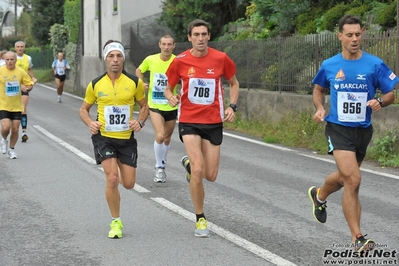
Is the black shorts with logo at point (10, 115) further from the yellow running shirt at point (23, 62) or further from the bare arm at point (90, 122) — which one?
the bare arm at point (90, 122)

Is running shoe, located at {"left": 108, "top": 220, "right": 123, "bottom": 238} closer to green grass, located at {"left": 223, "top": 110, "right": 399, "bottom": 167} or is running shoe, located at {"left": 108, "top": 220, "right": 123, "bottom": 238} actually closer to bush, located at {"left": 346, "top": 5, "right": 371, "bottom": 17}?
green grass, located at {"left": 223, "top": 110, "right": 399, "bottom": 167}

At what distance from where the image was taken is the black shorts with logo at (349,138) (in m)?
7.53

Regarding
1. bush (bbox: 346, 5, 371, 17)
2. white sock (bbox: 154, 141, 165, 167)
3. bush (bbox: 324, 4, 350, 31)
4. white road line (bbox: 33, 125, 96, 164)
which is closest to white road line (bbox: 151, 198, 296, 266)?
white sock (bbox: 154, 141, 165, 167)

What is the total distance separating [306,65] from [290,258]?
11.9m

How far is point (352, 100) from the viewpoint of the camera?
7.51 m

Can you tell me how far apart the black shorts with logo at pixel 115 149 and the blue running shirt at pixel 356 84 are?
6.71ft

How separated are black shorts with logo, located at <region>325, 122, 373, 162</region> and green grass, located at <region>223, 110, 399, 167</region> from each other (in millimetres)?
5837

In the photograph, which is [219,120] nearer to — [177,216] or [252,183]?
[177,216]

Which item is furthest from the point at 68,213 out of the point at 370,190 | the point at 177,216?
the point at 370,190

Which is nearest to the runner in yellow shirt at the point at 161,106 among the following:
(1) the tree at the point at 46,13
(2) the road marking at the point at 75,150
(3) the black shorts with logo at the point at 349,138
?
(2) the road marking at the point at 75,150

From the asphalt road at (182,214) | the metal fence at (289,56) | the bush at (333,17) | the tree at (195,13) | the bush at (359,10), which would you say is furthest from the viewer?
the tree at (195,13)

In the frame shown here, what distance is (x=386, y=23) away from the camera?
1994 cm

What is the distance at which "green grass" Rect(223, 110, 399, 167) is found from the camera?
1412 centimetres

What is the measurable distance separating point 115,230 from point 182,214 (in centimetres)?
131
